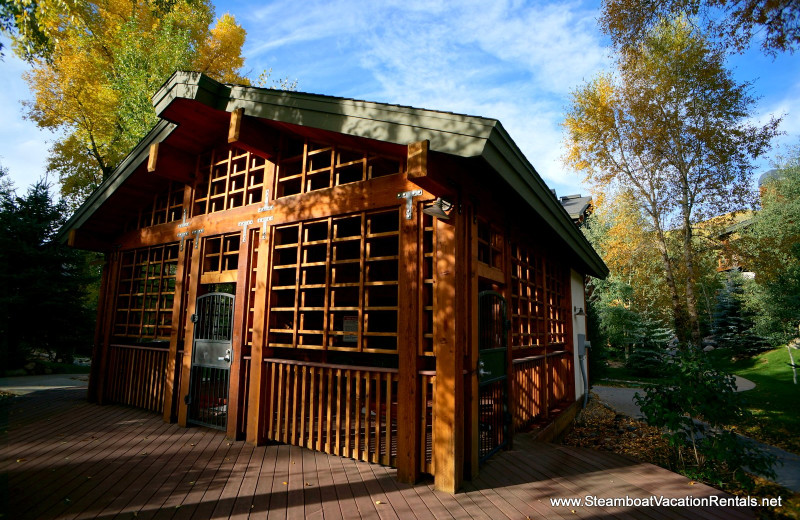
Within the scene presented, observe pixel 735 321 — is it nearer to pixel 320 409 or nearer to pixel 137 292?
→ pixel 320 409

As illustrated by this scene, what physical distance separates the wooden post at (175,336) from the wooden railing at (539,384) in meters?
4.76

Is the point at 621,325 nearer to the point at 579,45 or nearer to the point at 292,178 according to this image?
the point at 579,45

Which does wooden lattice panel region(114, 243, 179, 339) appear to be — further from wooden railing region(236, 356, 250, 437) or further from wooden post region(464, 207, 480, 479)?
wooden post region(464, 207, 480, 479)

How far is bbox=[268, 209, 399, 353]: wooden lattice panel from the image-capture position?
4316 millimetres

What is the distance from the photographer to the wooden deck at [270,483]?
3.04m

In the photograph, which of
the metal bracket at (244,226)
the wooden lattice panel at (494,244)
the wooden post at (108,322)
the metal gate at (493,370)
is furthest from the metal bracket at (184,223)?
the metal gate at (493,370)

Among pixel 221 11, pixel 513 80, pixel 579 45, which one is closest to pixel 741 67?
Answer: pixel 579 45

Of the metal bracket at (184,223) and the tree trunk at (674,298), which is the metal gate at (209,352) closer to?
the metal bracket at (184,223)

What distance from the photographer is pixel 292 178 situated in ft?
16.2

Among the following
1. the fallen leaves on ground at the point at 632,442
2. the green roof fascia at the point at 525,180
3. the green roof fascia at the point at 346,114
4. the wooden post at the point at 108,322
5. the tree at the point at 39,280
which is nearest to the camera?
the green roof fascia at the point at 346,114

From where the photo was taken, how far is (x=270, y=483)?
3.53 meters

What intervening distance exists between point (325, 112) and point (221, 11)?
51.7 feet

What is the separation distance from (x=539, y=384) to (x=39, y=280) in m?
12.6

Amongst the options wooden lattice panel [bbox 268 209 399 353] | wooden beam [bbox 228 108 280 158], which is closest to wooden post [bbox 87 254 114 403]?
wooden lattice panel [bbox 268 209 399 353]
